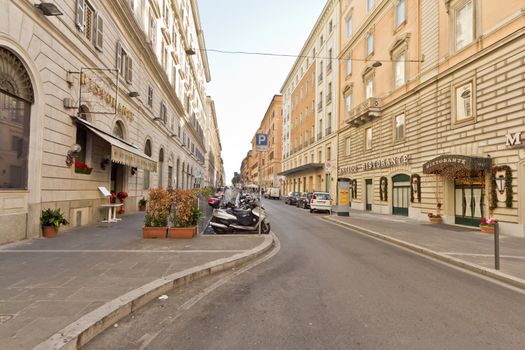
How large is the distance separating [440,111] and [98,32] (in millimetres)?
16573

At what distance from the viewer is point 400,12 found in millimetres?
20969

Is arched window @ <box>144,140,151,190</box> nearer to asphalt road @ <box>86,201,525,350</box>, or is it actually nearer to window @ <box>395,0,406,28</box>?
asphalt road @ <box>86,201,525,350</box>

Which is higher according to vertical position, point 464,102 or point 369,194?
point 464,102

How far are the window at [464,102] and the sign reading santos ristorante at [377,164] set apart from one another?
4.72m

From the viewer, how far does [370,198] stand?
24844 millimetres

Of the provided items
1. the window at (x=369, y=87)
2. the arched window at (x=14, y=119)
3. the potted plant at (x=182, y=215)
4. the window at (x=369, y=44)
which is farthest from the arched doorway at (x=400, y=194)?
the arched window at (x=14, y=119)

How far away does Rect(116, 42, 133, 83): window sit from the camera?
13873 mm

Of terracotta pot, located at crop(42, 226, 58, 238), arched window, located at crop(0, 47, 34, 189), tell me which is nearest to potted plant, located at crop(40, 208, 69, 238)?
terracotta pot, located at crop(42, 226, 58, 238)

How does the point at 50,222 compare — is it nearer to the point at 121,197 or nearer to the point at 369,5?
the point at 121,197

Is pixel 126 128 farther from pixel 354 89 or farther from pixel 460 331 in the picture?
pixel 354 89

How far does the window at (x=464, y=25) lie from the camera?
14.5 metres

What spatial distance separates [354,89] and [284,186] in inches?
1352

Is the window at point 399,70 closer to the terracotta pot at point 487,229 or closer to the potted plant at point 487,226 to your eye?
the potted plant at point 487,226

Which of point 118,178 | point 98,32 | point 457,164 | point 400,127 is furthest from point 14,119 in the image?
point 400,127
